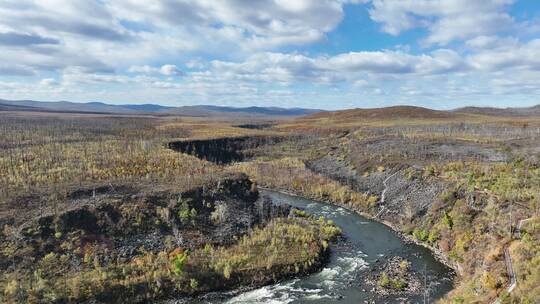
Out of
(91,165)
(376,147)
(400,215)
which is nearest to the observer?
(400,215)

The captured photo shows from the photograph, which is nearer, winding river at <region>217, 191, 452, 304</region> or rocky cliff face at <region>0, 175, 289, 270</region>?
winding river at <region>217, 191, 452, 304</region>

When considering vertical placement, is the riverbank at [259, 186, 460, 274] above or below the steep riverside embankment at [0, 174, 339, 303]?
below

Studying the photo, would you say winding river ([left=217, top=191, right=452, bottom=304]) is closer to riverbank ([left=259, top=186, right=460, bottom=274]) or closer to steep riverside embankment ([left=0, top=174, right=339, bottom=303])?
riverbank ([left=259, top=186, right=460, bottom=274])

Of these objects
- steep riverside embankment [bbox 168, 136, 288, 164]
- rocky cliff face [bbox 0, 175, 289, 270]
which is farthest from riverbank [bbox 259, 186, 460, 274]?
steep riverside embankment [bbox 168, 136, 288, 164]

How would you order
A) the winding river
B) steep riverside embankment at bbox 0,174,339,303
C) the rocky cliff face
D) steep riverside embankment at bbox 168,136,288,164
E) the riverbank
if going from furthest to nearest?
steep riverside embankment at bbox 168,136,288,164 < the riverbank < the rocky cliff face < the winding river < steep riverside embankment at bbox 0,174,339,303

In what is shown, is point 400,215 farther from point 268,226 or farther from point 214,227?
point 214,227

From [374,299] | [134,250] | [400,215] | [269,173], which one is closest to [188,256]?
[134,250]

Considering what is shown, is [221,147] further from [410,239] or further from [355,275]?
[355,275]

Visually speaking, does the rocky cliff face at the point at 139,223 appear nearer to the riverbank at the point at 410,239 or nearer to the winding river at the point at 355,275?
the winding river at the point at 355,275
